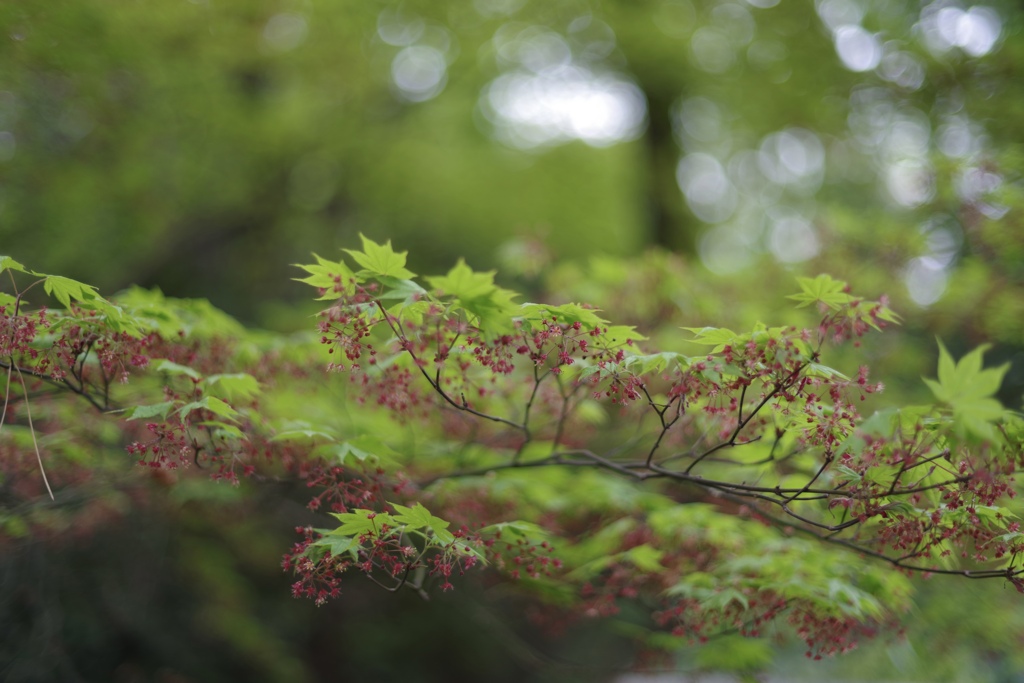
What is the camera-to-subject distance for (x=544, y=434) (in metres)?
4.57

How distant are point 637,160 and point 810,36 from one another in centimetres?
376

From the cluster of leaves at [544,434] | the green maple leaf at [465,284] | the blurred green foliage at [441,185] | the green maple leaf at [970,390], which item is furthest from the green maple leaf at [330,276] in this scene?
the blurred green foliage at [441,185]

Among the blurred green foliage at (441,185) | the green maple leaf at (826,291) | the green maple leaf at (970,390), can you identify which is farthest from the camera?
the blurred green foliage at (441,185)

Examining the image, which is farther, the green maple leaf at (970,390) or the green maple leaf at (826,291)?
the green maple leaf at (826,291)

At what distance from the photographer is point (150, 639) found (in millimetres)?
6645

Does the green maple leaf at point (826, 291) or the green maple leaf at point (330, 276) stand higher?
the green maple leaf at point (826, 291)

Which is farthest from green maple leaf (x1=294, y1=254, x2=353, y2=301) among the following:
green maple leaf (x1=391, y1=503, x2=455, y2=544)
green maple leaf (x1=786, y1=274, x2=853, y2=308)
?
green maple leaf (x1=786, y1=274, x2=853, y2=308)

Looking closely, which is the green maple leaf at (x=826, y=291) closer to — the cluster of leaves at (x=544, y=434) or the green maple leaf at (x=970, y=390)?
the cluster of leaves at (x=544, y=434)

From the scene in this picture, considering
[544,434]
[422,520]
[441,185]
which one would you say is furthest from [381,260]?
[441,185]

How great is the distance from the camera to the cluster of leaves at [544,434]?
2340mm

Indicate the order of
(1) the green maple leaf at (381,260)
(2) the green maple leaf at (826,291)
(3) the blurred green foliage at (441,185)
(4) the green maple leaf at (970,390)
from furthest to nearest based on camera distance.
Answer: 1. (3) the blurred green foliage at (441,185)
2. (2) the green maple leaf at (826,291)
3. (1) the green maple leaf at (381,260)
4. (4) the green maple leaf at (970,390)

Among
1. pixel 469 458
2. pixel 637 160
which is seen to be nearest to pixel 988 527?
pixel 469 458

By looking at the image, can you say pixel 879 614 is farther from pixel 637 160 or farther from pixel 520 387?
pixel 637 160

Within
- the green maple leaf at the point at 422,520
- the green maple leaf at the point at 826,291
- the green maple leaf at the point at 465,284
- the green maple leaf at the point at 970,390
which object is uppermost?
the green maple leaf at the point at 826,291
